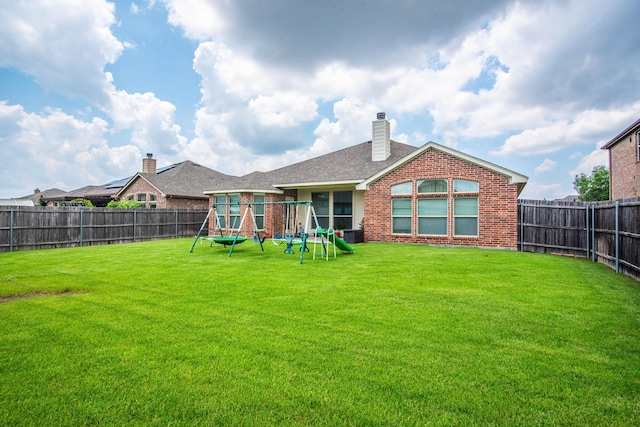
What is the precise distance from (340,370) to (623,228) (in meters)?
8.51

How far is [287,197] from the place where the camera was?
18.9 meters

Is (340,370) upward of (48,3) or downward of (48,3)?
downward

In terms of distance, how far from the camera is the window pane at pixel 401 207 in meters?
14.5

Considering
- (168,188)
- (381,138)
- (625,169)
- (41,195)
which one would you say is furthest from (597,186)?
(41,195)

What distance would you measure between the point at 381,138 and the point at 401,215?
5.32 metres

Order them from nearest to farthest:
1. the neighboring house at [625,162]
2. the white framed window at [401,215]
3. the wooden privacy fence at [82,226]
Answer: the wooden privacy fence at [82,226] < the white framed window at [401,215] < the neighboring house at [625,162]

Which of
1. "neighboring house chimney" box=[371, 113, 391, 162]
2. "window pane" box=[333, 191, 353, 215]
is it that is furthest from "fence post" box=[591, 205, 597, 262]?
"window pane" box=[333, 191, 353, 215]

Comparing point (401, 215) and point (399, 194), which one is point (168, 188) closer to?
point (399, 194)

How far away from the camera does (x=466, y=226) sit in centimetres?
1334

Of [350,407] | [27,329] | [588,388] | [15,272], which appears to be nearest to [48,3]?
[15,272]

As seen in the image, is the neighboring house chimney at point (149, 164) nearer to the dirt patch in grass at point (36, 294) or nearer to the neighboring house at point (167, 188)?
the neighboring house at point (167, 188)

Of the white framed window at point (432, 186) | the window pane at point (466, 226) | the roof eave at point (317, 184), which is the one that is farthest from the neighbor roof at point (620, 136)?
the roof eave at point (317, 184)

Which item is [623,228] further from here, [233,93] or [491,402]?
[233,93]

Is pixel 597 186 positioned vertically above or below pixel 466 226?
above
